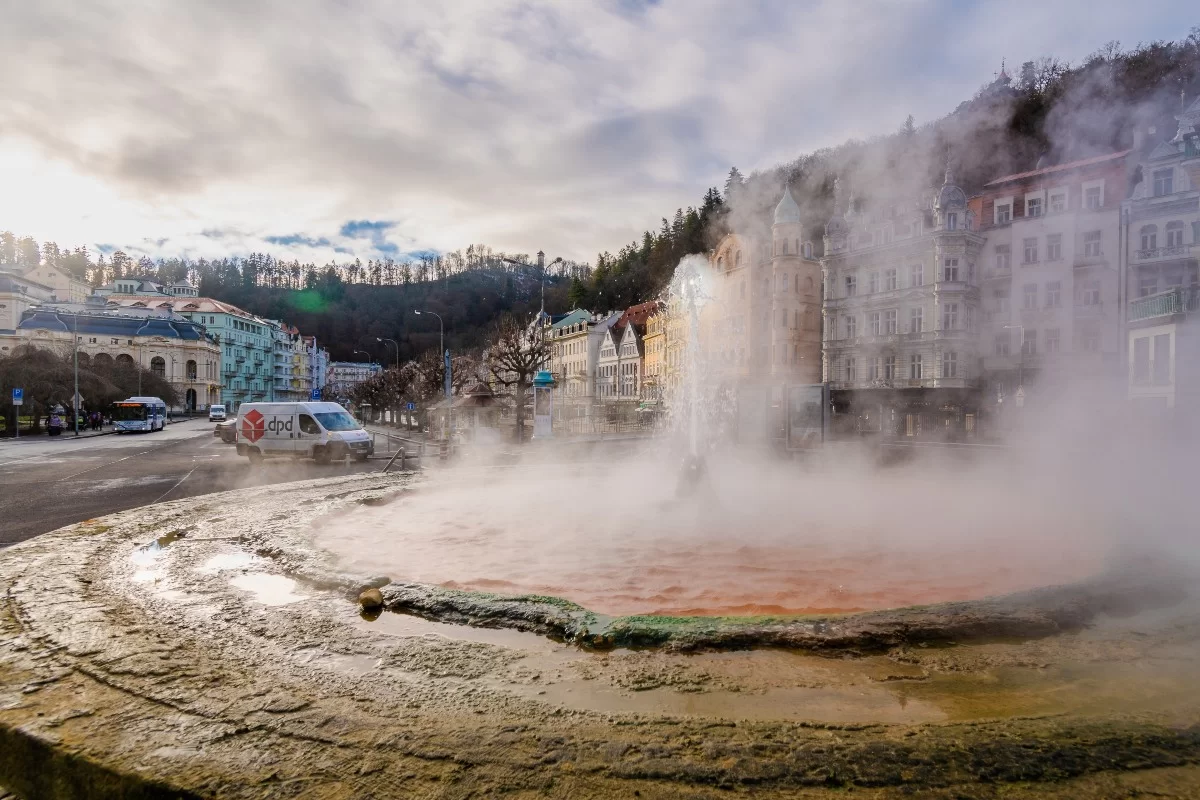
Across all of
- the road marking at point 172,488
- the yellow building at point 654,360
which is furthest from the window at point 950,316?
the yellow building at point 654,360

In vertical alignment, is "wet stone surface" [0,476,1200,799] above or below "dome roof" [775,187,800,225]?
below

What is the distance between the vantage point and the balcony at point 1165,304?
608 inches

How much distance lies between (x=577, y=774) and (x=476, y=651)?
1.66 meters

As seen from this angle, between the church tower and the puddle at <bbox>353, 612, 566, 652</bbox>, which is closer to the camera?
the puddle at <bbox>353, 612, 566, 652</bbox>

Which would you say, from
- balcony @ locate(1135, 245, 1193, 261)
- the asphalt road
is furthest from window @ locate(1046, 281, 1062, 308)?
the asphalt road

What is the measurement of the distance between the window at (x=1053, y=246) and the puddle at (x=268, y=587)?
49.6 ft

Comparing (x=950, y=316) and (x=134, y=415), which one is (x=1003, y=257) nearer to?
(x=950, y=316)

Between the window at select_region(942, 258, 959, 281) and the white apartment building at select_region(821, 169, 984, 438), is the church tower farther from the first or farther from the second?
the window at select_region(942, 258, 959, 281)

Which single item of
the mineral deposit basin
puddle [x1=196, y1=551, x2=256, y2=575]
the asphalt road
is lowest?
the asphalt road

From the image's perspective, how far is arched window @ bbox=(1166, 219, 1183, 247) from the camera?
12.9 metres

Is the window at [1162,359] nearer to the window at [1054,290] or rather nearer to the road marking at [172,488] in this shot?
the window at [1054,290]

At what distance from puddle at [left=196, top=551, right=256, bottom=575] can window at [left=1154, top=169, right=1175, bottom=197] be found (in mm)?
16556

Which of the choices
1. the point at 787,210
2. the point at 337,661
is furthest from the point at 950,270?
the point at 337,661

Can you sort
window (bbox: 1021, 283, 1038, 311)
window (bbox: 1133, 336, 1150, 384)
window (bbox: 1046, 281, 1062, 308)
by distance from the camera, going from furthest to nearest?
1. window (bbox: 1133, 336, 1150, 384)
2. window (bbox: 1021, 283, 1038, 311)
3. window (bbox: 1046, 281, 1062, 308)
